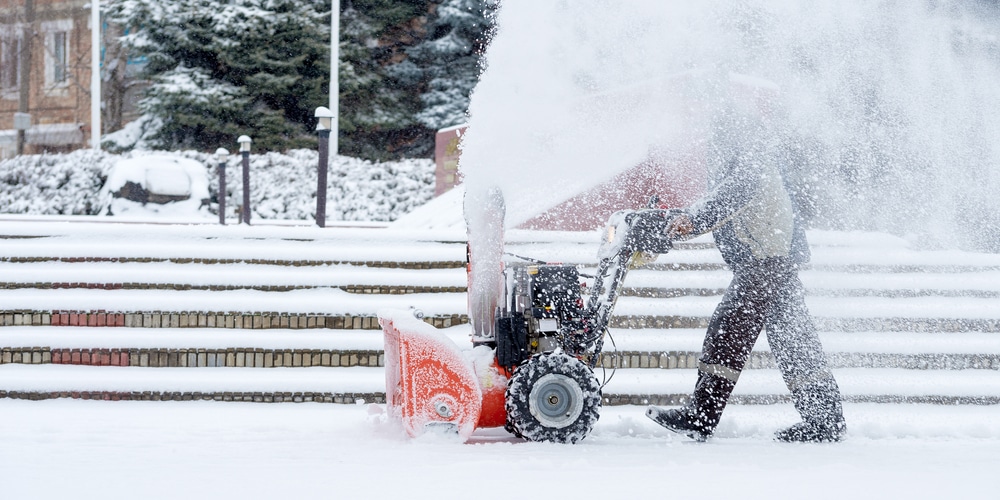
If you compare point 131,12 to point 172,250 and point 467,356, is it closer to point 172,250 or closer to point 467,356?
point 172,250

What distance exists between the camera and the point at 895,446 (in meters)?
4.43

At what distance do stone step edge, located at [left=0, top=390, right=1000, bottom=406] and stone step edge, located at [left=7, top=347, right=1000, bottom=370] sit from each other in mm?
234

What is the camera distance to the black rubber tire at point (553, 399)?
3.97 metres

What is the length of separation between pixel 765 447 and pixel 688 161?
378cm

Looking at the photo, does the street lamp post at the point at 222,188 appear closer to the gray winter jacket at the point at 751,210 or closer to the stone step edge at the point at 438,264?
the stone step edge at the point at 438,264

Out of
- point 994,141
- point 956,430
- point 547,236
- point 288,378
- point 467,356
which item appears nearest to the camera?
point 467,356

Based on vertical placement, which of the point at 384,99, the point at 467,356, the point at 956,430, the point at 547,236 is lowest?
the point at 956,430

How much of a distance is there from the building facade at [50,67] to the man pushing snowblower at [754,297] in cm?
2356

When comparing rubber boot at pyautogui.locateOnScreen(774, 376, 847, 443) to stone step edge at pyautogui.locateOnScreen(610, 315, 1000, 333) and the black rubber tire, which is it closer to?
the black rubber tire

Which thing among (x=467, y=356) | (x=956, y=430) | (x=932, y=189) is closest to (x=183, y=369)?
(x=467, y=356)

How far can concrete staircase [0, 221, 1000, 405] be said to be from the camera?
17.6 feet

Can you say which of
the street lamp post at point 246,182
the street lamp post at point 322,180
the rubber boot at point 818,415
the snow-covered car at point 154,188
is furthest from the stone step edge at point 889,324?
the snow-covered car at point 154,188

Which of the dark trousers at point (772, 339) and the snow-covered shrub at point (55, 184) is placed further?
the snow-covered shrub at point (55, 184)

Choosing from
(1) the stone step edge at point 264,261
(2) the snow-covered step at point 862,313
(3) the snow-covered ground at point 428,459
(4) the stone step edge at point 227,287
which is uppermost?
(1) the stone step edge at point 264,261
